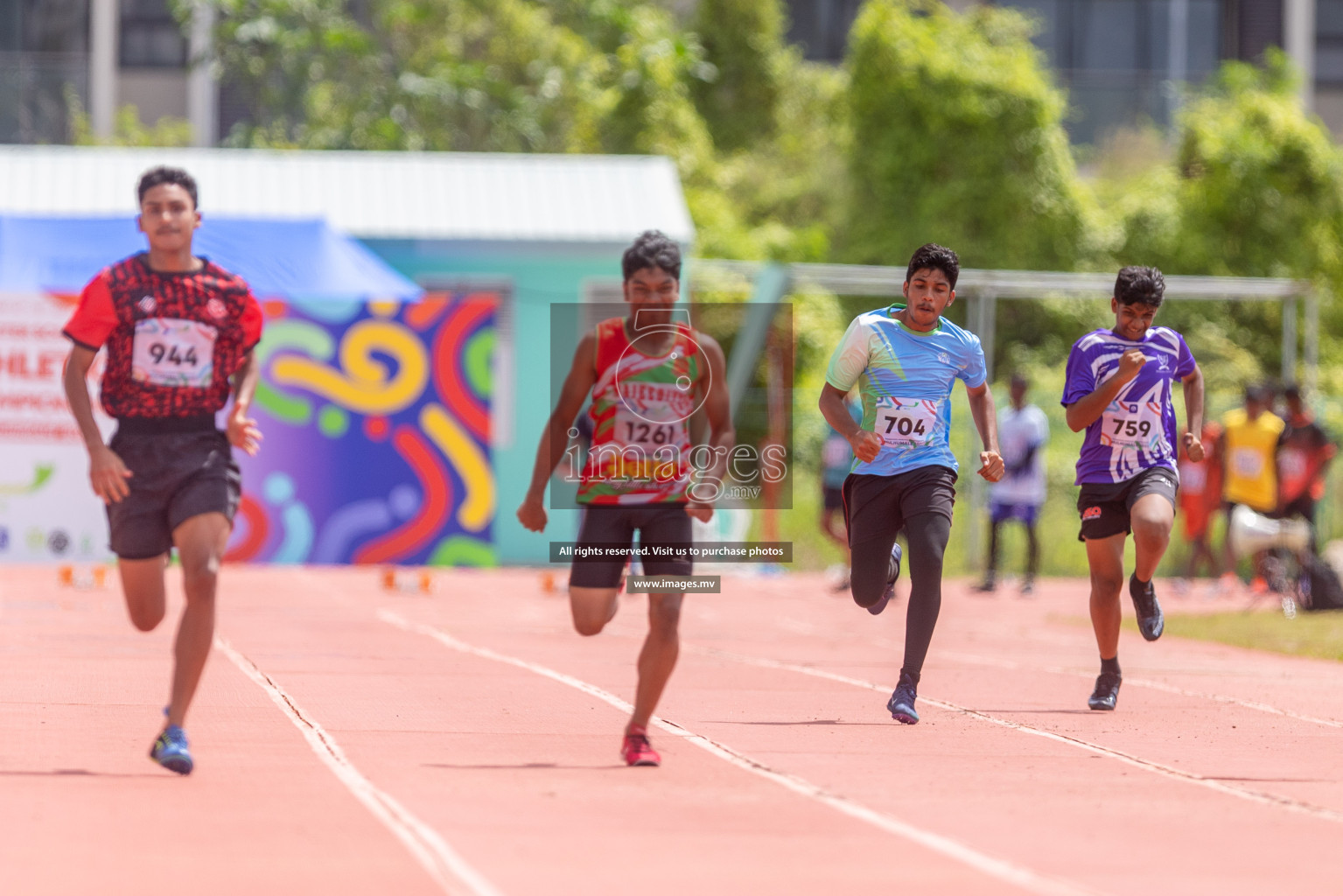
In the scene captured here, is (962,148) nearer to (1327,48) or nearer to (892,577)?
(1327,48)

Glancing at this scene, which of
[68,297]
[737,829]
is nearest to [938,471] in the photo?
[737,829]

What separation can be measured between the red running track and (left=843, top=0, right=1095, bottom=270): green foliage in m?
21.2

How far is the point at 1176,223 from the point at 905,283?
87.3 ft

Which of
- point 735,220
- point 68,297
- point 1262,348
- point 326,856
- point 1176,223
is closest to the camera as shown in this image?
point 326,856

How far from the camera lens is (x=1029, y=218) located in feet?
111

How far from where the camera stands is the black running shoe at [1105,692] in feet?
31.4

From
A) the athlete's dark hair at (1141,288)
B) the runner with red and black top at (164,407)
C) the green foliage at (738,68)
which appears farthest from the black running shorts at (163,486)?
the green foliage at (738,68)

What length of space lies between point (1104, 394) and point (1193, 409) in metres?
0.84

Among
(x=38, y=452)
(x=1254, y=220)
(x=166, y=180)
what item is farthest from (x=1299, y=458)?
(x=1254, y=220)

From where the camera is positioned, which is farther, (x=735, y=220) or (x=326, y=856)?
(x=735, y=220)

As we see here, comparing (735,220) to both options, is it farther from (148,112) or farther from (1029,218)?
(148,112)

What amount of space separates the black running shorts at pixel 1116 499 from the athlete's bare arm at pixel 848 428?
1.38m

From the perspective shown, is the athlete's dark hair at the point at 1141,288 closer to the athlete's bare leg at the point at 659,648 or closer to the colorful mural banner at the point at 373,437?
the athlete's bare leg at the point at 659,648

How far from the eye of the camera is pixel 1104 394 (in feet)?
30.6
